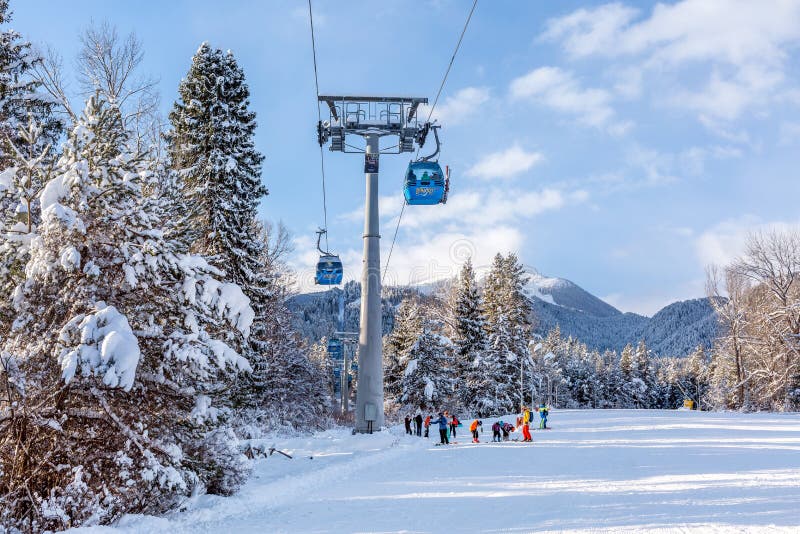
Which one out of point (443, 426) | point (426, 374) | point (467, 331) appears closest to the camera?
point (443, 426)

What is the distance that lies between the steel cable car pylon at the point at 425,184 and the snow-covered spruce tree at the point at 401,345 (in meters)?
21.3

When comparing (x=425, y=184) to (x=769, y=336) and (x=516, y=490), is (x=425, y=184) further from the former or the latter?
(x=769, y=336)

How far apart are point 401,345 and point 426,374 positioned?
3.83 metres

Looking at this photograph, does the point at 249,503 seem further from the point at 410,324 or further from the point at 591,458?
the point at 410,324

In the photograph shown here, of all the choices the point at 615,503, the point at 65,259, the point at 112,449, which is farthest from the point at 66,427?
the point at 615,503

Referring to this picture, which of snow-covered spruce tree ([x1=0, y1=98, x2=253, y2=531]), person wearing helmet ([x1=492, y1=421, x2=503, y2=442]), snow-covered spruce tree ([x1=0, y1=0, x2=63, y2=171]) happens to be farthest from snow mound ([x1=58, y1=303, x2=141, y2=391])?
person wearing helmet ([x1=492, y1=421, x2=503, y2=442])

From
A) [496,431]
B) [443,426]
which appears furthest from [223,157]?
[496,431]

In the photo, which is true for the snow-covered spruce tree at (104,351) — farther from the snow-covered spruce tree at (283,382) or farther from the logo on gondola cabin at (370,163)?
the snow-covered spruce tree at (283,382)

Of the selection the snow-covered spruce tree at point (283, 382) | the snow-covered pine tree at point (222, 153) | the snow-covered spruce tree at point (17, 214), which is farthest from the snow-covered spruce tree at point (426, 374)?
the snow-covered spruce tree at point (17, 214)

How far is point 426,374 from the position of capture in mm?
39594

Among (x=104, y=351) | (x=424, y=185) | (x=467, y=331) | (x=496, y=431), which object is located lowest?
(x=496, y=431)

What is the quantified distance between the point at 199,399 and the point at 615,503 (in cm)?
711

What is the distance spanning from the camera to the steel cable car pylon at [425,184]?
19.6 metres

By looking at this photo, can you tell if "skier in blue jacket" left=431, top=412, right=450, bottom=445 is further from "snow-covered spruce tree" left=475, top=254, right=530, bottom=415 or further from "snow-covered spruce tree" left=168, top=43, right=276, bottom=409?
"snow-covered spruce tree" left=475, top=254, right=530, bottom=415
